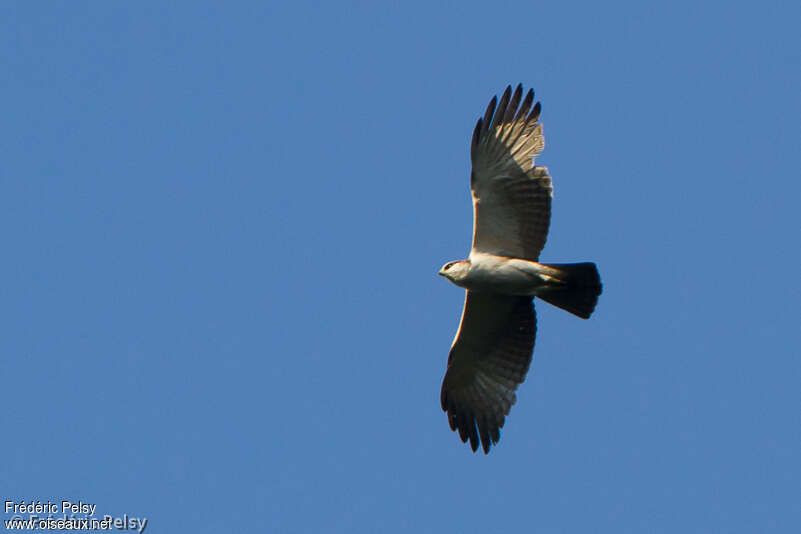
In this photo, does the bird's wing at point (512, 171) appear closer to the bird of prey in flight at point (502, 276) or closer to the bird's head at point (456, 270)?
the bird of prey in flight at point (502, 276)

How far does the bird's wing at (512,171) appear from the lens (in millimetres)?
13852

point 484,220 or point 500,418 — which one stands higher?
point 484,220

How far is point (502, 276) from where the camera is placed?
1421 centimetres

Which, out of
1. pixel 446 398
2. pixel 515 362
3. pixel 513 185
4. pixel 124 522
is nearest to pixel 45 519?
pixel 124 522

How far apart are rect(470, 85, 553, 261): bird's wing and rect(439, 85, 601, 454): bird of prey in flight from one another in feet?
0.04

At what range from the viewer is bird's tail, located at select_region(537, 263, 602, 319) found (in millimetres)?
13734

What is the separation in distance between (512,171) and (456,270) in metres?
1.44

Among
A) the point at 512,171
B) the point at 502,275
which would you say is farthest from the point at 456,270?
the point at 512,171

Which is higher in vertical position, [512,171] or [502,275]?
[512,171]

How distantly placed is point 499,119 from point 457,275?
200cm

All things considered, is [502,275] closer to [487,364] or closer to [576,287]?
[576,287]

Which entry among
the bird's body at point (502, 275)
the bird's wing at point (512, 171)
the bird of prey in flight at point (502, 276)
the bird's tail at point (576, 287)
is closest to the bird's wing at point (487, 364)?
the bird of prey in flight at point (502, 276)

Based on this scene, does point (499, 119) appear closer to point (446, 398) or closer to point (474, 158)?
point (474, 158)

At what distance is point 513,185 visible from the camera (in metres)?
13.9
